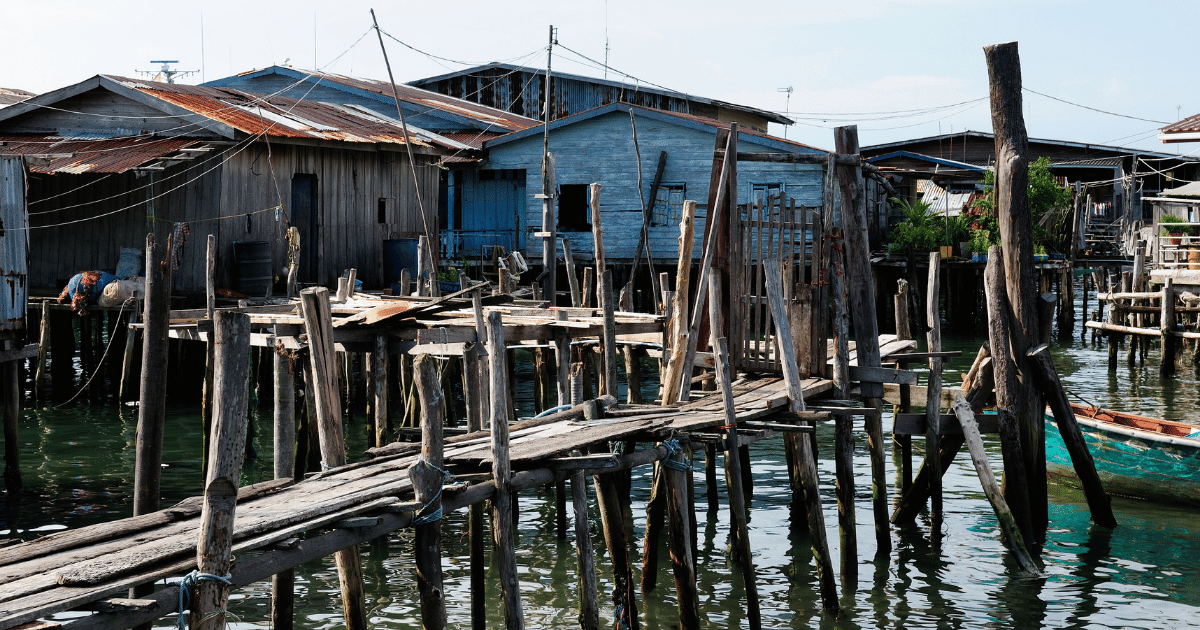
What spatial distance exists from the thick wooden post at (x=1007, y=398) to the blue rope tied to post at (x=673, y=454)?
152 inches

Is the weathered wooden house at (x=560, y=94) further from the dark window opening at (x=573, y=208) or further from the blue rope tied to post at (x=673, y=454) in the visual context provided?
the blue rope tied to post at (x=673, y=454)

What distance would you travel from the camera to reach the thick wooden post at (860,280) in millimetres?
10172

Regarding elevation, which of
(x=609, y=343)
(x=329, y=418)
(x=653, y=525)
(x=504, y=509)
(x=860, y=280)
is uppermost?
(x=860, y=280)

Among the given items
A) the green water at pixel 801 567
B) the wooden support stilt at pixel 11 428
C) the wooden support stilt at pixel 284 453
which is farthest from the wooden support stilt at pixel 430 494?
the wooden support stilt at pixel 11 428

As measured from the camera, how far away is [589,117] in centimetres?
2795

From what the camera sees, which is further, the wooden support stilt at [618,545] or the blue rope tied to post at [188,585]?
the wooden support stilt at [618,545]

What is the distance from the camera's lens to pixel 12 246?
523 inches

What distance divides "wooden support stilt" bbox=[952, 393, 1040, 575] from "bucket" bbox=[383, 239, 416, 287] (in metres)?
14.1

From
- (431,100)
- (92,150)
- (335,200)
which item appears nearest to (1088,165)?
(431,100)

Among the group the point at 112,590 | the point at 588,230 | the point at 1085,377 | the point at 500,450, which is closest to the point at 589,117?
the point at 588,230

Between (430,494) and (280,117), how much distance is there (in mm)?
16374

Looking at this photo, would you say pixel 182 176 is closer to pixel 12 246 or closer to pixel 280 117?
pixel 280 117

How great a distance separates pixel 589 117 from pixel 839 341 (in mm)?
18588

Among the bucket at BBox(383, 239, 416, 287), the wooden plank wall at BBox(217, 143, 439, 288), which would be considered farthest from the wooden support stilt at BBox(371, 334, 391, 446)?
the bucket at BBox(383, 239, 416, 287)
